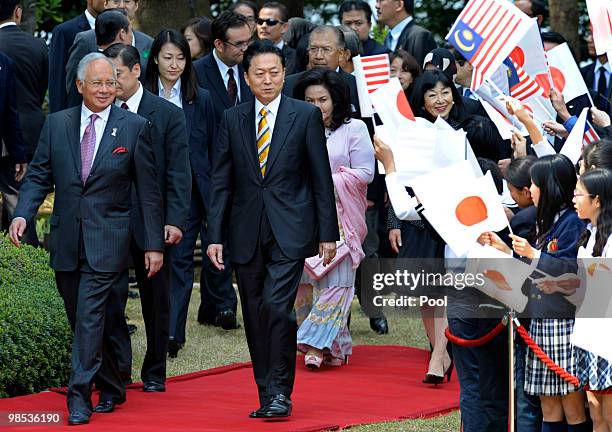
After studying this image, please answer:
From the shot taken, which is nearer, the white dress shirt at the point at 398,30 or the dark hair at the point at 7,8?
the dark hair at the point at 7,8

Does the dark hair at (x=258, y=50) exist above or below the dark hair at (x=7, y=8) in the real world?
below

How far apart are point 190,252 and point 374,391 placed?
1760mm

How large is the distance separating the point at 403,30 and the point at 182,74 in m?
2.61

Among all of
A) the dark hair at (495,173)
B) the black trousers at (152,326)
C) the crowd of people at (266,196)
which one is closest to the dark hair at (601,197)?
the crowd of people at (266,196)

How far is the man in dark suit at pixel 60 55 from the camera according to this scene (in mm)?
9297

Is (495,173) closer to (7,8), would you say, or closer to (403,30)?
(403,30)

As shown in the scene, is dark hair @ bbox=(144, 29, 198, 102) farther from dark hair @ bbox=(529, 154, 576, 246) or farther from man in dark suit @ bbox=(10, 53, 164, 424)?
dark hair @ bbox=(529, 154, 576, 246)

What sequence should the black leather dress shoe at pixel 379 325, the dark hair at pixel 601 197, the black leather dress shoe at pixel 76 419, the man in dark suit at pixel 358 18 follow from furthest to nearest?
the man in dark suit at pixel 358 18 → the black leather dress shoe at pixel 379 325 → the black leather dress shoe at pixel 76 419 → the dark hair at pixel 601 197

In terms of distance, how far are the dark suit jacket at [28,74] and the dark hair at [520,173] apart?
4.69 metres

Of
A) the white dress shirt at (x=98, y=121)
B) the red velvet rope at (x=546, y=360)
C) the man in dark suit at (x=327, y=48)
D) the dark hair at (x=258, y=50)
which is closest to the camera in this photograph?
the red velvet rope at (x=546, y=360)

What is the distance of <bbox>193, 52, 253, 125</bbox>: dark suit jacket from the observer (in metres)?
9.80

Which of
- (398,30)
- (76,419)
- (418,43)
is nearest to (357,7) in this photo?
(398,30)

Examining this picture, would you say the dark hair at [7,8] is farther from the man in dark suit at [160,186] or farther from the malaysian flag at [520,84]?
the malaysian flag at [520,84]

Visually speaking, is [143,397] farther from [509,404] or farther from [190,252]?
[509,404]
